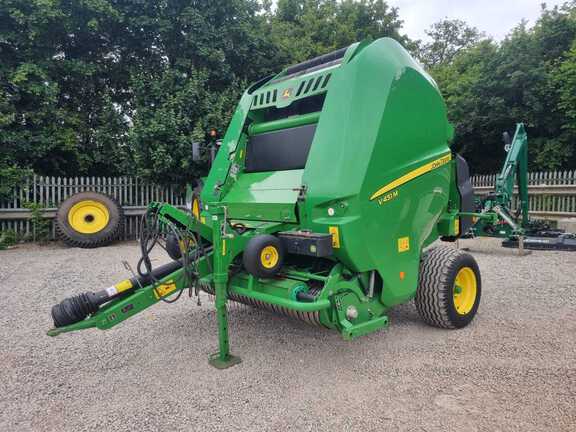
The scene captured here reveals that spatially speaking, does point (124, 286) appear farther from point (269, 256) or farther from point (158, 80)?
point (158, 80)

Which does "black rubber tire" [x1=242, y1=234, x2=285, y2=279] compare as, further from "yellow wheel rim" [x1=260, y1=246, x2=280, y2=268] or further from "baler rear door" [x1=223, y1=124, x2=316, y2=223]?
"baler rear door" [x1=223, y1=124, x2=316, y2=223]

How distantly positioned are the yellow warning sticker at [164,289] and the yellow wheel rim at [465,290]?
8.29 ft

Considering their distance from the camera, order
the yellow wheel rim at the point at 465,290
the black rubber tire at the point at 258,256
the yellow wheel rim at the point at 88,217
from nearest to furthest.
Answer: the black rubber tire at the point at 258,256 < the yellow wheel rim at the point at 465,290 < the yellow wheel rim at the point at 88,217

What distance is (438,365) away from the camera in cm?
311

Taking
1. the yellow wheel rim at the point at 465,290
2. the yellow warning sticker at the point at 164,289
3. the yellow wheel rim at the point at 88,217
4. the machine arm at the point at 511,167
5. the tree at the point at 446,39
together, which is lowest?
the yellow wheel rim at the point at 465,290

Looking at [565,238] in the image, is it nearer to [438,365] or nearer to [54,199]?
[438,365]

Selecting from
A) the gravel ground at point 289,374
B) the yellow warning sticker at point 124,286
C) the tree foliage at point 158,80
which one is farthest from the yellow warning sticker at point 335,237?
the tree foliage at point 158,80

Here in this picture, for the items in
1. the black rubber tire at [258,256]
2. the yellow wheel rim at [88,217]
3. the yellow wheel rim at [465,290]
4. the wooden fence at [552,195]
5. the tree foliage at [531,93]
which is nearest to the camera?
the black rubber tire at [258,256]

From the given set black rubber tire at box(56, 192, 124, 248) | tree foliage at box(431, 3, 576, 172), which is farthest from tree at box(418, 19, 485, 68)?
black rubber tire at box(56, 192, 124, 248)

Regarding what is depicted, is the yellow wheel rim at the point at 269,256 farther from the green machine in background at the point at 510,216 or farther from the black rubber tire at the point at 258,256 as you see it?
the green machine in background at the point at 510,216

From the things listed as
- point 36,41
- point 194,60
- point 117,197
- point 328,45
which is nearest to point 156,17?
point 194,60

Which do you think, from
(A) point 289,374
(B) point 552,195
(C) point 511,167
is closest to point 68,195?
(A) point 289,374

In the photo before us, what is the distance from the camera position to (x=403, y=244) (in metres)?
3.37

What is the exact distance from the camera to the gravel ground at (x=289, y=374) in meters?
2.45
